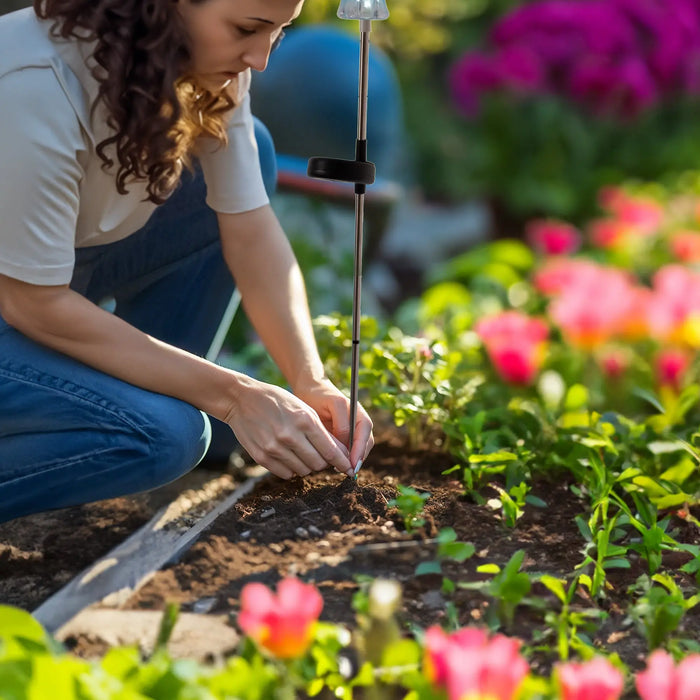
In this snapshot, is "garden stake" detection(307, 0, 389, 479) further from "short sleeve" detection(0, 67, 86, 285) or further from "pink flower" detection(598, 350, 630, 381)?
"pink flower" detection(598, 350, 630, 381)

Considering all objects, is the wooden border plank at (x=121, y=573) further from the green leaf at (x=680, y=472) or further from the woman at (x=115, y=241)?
the green leaf at (x=680, y=472)

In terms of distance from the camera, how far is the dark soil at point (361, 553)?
141 cm

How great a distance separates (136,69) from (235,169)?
0.40 m

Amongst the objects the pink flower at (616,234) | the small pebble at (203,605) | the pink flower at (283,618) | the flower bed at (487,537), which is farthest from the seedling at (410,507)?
the pink flower at (616,234)

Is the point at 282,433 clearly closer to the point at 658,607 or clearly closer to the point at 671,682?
the point at 658,607

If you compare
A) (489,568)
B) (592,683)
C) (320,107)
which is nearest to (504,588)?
(489,568)

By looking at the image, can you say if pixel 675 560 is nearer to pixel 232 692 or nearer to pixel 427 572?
pixel 427 572

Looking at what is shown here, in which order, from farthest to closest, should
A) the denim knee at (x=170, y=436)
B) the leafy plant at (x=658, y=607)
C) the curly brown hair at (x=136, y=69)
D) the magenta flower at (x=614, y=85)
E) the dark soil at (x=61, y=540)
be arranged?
the magenta flower at (x=614, y=85), the dark soil at (x=61, y=540), the denim knee at (x=170, y=436), the curly brown hair at (x=136, y=69), the leafy plant at (x=658, y=607)

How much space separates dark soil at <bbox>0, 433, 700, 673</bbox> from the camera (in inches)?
55.5

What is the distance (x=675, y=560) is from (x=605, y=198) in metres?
2.49

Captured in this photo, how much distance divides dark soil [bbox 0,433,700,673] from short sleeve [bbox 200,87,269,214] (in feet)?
1.68

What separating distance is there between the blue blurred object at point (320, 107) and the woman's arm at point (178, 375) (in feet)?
6.26

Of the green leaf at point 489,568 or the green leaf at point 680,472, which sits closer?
the green leaf at point 489,568

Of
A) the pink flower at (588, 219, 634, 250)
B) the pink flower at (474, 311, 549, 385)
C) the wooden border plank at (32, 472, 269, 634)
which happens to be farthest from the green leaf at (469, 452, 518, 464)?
the pink flower at (588, 219, 634, 250)
